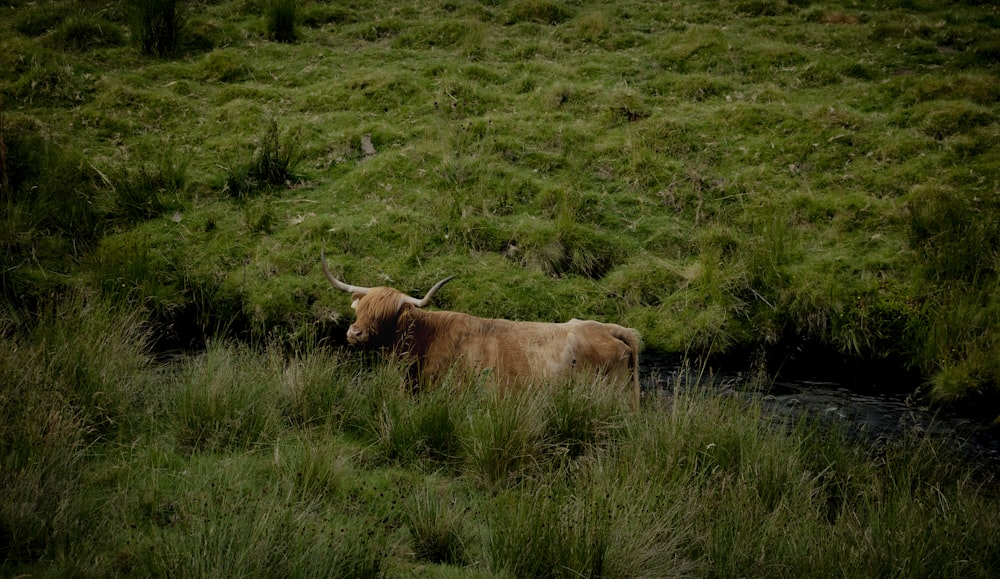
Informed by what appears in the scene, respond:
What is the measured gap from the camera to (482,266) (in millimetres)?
9164

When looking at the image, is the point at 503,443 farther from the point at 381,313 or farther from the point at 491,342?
the point at 381,313

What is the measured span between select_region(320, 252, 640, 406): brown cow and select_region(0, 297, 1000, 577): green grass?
0.98 m

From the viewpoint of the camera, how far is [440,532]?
3928mm

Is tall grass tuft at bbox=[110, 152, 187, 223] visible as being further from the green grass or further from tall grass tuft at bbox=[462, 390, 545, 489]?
tall grass tuft at bbox=[462, 390, 545, 489]

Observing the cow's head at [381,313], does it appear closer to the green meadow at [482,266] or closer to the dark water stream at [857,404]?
the green meadow at [482,266]

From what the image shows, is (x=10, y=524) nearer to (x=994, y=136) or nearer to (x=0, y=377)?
(x=0, y=377)

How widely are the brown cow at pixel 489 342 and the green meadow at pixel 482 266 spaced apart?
594 millimetres

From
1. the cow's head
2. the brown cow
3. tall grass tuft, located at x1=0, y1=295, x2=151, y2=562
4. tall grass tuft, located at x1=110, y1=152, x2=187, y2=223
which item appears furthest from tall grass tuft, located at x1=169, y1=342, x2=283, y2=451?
tall grass tuft, located at x1=110, y1=152, x2=187, y2=223

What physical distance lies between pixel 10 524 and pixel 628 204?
828 centimetres

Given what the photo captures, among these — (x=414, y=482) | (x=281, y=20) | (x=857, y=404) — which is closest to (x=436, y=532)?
(x=414, y=482)

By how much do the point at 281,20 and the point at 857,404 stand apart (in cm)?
A: 1180

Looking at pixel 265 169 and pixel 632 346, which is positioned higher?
pixel 265 169

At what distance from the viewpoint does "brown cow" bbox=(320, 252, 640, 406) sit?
6691mm

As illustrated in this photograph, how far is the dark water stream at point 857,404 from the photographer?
6.43m
